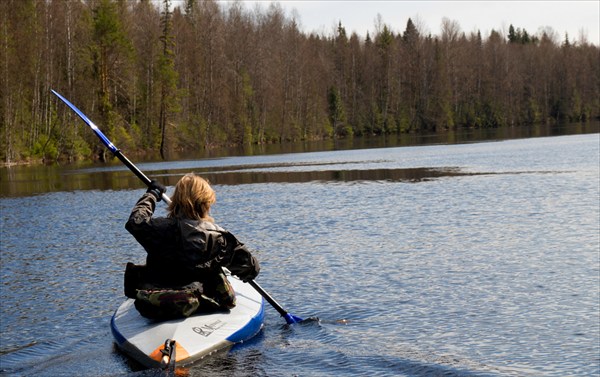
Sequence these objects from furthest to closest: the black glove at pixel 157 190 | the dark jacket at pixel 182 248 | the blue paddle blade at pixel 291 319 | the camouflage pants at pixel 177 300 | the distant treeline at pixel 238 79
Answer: the distant treeline at pixel 238 79 < the blue paddle blade at pixel 291 319 < the black glove at pixel 157 190 < the camouflage pants at pixel 177 300 < the dark jacket at pixel 182 248

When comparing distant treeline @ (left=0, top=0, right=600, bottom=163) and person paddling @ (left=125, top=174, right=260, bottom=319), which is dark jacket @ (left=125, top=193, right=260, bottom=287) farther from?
distant treeline @ (left=0, top=0, right=600, bottom=163)

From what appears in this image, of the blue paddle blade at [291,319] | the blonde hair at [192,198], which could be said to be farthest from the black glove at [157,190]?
the blue paddle blade at [291,319]

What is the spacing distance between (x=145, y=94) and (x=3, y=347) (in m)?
60.4

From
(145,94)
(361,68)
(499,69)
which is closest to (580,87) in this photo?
(499,69)

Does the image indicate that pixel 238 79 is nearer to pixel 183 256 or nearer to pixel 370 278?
pixel 370 278

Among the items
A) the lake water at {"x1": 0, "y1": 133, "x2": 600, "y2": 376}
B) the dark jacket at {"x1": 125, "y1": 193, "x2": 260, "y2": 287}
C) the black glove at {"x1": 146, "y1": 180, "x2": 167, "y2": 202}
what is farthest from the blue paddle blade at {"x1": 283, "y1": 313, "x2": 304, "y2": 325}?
the black glove at {"x1": 146, "y1": 180, "x2": 167, "y2": 202}

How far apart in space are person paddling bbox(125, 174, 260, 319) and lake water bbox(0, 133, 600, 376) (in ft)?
2.29

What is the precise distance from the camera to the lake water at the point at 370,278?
864cm

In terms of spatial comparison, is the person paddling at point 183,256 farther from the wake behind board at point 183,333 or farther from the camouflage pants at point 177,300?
the wake behind board at point 183,333

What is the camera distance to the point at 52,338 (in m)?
10.0

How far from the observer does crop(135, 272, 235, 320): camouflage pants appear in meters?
8.23

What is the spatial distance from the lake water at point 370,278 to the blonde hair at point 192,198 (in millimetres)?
1609

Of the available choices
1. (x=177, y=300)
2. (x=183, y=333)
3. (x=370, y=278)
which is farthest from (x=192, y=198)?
(x=370, y=278)

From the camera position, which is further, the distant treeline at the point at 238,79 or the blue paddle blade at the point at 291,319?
the distant treeline at the point at 238,79
